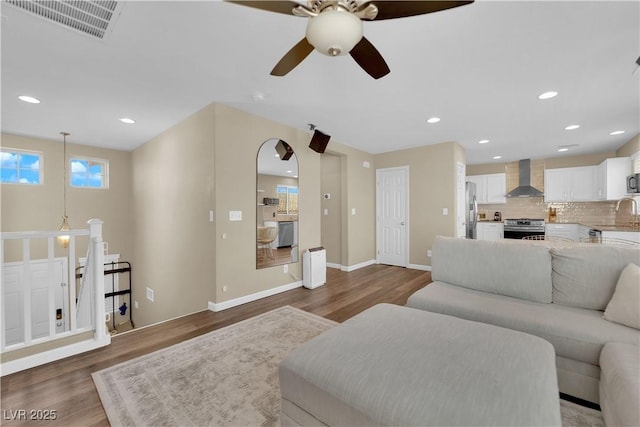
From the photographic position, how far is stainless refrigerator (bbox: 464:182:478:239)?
6310mm

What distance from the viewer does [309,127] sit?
13.2 feet

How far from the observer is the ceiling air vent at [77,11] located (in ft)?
5.43

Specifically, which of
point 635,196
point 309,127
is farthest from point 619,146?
Answer: point 309,127

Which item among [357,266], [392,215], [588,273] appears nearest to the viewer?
[588,273]

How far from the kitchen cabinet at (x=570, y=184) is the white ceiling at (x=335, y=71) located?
2133 millimetres

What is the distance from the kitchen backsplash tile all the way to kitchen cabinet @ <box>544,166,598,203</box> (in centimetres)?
37

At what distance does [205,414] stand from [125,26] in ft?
8.54

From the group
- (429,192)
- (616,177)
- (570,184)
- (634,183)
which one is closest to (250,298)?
(429,192)

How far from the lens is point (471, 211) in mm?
6516

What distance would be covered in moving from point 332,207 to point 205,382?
407 cm

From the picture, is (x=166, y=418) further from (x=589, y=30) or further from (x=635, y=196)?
(x=635, y=196)

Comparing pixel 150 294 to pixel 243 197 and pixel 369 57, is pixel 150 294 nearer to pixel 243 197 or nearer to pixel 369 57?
pixel 243 197

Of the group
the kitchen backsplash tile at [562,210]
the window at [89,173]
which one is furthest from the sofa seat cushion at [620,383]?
the window at [89,173]

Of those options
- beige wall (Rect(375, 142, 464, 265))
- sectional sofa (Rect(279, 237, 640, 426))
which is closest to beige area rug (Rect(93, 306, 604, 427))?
sectional sofa (Rect(279, 237, 640, 426))
